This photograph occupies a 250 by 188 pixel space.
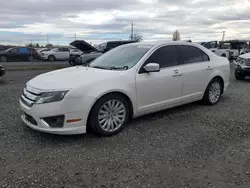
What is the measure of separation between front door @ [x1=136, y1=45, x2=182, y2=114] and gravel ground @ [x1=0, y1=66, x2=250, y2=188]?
37 cm

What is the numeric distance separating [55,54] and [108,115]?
22842mm

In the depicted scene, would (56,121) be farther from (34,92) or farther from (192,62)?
(192,62)

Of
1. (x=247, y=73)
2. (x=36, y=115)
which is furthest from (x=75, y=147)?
(x=247, y=73)

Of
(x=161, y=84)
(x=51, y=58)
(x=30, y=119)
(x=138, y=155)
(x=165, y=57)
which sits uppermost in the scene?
(x=165, y=57)

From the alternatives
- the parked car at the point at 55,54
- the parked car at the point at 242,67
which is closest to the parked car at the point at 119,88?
the parked car at the point at 242,67

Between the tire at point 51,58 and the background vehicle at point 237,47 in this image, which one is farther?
the tire at point 51,58

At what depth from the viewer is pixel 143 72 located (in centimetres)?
456

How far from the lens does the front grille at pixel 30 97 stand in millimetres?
3869

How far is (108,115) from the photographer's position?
4.19 m

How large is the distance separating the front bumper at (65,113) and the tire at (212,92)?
125 inches

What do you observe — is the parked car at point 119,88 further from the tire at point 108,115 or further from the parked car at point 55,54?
the parked car at point 55,54

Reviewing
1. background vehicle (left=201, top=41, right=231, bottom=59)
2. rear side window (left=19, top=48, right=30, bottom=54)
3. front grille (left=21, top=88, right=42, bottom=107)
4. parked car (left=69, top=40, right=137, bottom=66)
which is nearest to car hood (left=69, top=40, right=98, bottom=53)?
parked car (left=69, top=40, right=137, bottom=66)

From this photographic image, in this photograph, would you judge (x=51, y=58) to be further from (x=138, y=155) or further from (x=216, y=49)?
(x=138, y=155)

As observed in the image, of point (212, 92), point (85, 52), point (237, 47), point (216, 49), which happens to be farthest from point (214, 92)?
point (237, 47)
